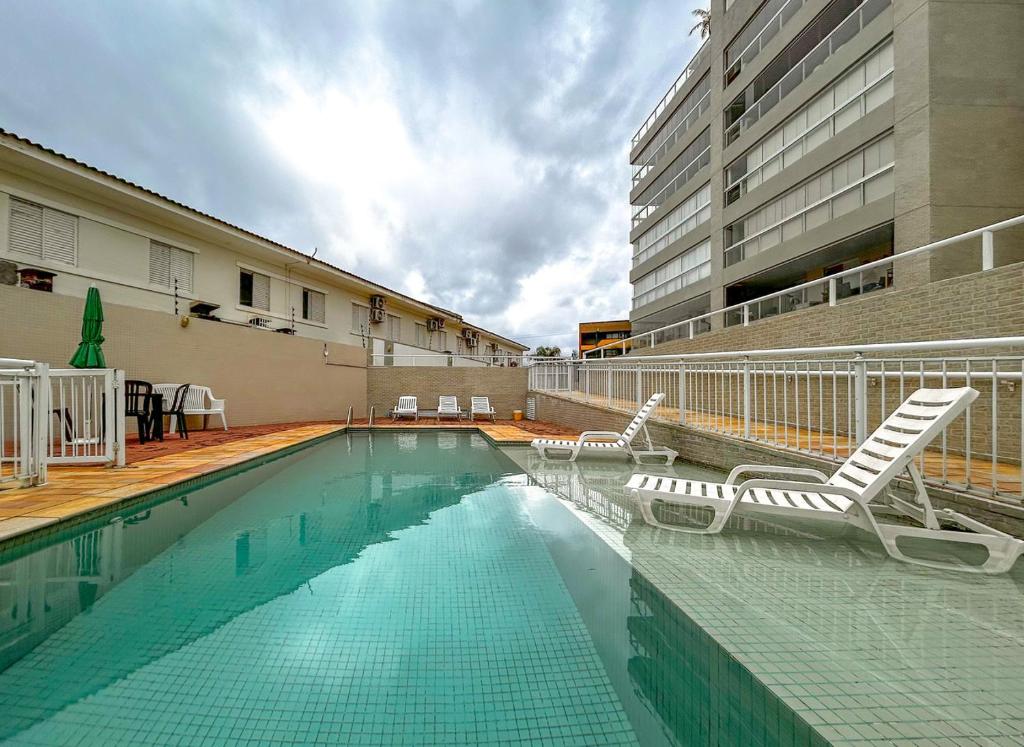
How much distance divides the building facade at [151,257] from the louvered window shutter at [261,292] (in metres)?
0.03

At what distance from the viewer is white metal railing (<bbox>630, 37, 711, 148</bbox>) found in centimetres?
1992

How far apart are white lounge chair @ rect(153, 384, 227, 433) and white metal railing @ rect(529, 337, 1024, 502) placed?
29.3 ft

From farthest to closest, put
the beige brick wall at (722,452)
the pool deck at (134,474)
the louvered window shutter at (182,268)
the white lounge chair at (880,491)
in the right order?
the louvered window shutter at (182,268), the pool deck at (134,474), the beige brick wall at (722,452), the white lounge chair at (880,491)

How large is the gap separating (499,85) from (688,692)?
16371 millimetres

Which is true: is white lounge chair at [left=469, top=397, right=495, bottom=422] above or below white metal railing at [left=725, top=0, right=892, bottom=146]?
below

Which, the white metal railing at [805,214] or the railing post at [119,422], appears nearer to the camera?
the railing post at [119,422]

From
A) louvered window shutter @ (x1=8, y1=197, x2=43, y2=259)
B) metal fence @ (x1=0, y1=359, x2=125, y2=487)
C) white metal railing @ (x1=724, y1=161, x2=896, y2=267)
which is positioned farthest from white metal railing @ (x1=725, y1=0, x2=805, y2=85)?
louvered window shutter @ (x1=8, y1=197, x2=43, y2=259)

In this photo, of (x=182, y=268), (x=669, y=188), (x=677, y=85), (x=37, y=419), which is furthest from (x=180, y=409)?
(x=677, y=85)

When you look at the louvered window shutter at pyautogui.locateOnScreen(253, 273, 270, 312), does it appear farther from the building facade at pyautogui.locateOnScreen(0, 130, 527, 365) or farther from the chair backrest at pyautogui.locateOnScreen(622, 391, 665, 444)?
the chair backrest at pyautogui.locateOnScreen(622, 391, 665, 444)

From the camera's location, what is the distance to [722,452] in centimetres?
588

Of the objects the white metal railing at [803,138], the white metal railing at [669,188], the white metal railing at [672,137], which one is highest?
the white metal railing at [672,137]

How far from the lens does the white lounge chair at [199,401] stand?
9.70 metres

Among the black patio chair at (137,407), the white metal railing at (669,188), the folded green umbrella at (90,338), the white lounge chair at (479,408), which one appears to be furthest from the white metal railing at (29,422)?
the white metal railing at (669,188)

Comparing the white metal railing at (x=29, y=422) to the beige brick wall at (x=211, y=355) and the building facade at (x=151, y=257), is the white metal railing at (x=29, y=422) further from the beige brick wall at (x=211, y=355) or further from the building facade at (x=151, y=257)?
the building facade at (x=151, y=257)
